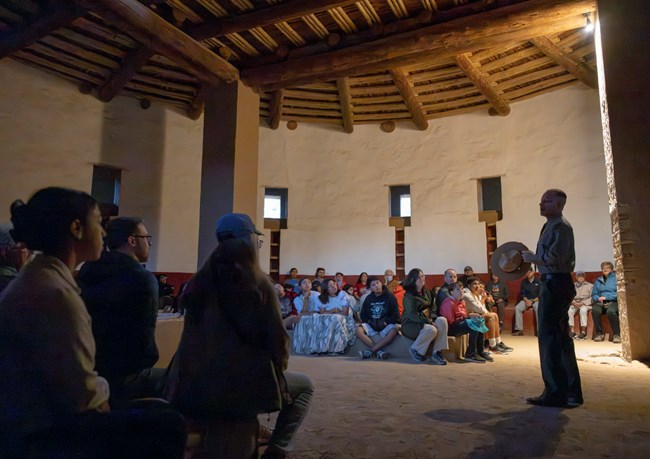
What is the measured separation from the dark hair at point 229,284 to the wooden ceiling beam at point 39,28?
616 cm

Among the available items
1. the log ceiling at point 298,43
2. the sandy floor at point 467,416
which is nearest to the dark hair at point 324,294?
the sandy floor at point 467,416

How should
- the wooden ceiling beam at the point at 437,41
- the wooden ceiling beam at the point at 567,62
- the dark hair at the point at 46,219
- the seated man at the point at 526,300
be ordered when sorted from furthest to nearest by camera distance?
the seated man at the point at 526,300 < the wooden ceiling beam at the point at 567,62 < the wooden ceiling beam at the point at 437,41 < the dark hair at the point at 46,219

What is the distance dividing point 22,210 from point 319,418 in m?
2.50

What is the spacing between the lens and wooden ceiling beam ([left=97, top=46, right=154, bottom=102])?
8.44m

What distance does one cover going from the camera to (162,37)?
6.30m

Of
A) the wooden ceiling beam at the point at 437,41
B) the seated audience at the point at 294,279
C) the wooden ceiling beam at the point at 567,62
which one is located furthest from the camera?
the seated audience at the point at 294,279

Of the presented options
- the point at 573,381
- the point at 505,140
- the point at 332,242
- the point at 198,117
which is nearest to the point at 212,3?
the point at 198,117

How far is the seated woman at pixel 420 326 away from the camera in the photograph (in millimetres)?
6285

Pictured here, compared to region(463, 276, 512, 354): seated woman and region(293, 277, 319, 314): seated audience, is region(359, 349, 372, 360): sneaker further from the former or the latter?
region(463, 276, 512, 354): seated woman

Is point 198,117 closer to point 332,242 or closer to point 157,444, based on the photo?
point 332,242

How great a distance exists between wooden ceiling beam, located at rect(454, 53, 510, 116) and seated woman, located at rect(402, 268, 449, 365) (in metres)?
4.89

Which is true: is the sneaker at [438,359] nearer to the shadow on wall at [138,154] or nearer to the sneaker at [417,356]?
the sneaker at [417,356]

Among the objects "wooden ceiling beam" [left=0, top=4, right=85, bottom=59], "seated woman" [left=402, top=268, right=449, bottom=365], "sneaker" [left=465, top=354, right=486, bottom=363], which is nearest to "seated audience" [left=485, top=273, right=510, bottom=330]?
"sneaker" [left=465, top=354, right=486, bottom=363]

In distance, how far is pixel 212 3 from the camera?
6.36m
